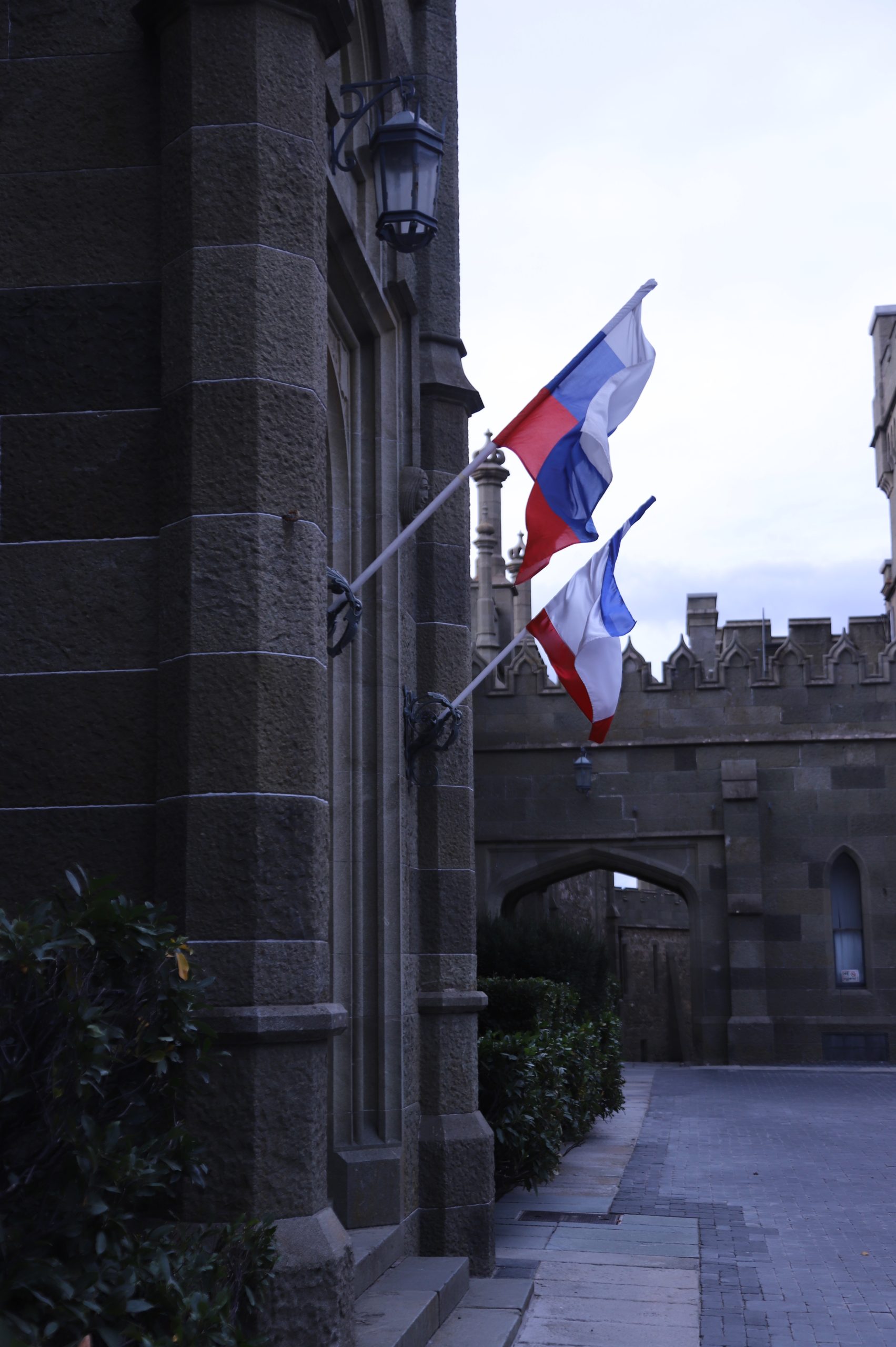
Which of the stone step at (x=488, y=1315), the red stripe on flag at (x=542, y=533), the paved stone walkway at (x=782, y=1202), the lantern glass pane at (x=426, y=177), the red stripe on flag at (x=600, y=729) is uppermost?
the lantern glass pane at (x=426, y=177)

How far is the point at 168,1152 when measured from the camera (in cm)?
370

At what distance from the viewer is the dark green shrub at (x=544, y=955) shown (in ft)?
44.8

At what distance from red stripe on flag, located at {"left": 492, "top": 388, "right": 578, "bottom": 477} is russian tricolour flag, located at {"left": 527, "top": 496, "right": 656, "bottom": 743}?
217 centimetres

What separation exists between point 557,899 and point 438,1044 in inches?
869

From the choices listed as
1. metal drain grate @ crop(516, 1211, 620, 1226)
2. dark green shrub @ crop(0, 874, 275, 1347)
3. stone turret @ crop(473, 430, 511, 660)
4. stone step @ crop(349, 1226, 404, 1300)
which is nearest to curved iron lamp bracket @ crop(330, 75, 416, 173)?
dark green shrub @ crop(0, 874, 275, 1347)

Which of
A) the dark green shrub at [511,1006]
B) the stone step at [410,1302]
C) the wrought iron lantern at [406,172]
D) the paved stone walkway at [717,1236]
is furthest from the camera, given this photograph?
the dark green shrub at [511,1006]

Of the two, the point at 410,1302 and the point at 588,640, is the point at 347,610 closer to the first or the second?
the point at 410,1302

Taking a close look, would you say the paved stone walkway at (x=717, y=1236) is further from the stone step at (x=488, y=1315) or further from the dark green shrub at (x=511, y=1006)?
the dark green shrub at (x=511, y=1006)

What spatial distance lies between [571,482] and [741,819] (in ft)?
53.4

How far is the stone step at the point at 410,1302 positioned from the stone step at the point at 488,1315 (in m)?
0.05

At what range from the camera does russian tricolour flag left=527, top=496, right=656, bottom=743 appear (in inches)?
331

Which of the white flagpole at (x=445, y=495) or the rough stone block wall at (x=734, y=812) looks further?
the rough stone block wall at (x=734, y=812)

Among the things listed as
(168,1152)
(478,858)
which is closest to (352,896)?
(168,1152)

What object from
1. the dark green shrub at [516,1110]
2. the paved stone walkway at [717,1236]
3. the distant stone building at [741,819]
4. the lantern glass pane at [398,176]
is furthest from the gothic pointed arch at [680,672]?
the lantern glass pane at [398,176]
